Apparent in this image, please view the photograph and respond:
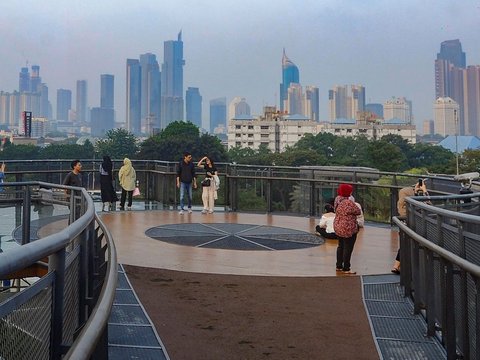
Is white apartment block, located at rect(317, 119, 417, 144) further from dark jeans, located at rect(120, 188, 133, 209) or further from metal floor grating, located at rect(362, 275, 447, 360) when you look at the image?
metal floor grating, located at rect(362, 275, 447, 360)

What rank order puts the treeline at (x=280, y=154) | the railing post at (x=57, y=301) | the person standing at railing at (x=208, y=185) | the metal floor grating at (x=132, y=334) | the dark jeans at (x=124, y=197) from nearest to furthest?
the railing post at (x=57, y=301) → the metal floor grating at (x=132, y=334) → the person standing at railing at (x=208, y=185) → the dark jeans at (x=124, y=197) → the treeline at (x=280, y=154)

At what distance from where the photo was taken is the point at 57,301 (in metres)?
2.51

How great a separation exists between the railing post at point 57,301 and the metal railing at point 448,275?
2.45m

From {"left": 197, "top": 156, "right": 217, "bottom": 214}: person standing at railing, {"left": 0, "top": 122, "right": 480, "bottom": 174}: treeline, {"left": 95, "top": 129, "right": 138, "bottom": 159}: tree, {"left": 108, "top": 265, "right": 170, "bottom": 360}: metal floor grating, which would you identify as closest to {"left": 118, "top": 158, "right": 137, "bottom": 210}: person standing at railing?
{"left": 197, "top": 156, "right": 217, "bottom": 214}: person standing at railing

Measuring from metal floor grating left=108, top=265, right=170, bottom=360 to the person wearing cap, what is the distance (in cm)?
358

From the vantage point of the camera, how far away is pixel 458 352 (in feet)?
15.1

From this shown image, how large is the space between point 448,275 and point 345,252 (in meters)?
4.46

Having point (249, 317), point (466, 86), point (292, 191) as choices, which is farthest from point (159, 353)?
point (466, 86)

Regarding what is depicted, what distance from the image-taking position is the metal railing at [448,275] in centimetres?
421

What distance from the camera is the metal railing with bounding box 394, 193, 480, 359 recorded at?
4.21 meters

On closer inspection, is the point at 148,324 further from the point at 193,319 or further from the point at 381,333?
the point at 381,333

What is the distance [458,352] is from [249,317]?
7.93ft

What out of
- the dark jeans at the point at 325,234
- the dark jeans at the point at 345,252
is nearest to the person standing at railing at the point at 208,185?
the dark jeans at the point at 325,234

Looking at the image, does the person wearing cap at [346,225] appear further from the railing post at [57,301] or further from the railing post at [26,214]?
the railing post at [57,301]
